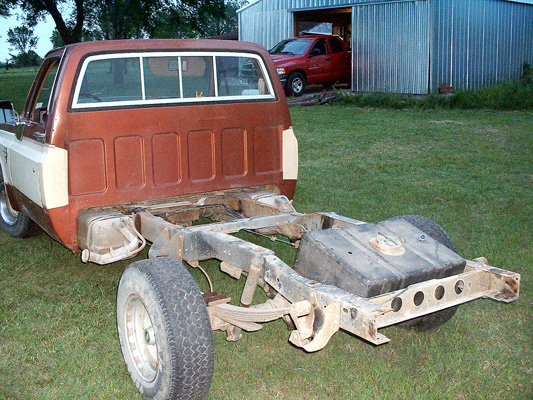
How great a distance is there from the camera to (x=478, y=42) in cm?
1950

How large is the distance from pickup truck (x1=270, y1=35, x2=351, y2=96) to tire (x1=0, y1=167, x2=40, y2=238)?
1288cm

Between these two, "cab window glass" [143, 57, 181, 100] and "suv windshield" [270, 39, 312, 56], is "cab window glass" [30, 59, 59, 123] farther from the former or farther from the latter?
"suv windshield" [270, 39, 312, 56]

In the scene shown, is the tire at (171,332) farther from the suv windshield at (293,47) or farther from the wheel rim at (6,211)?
the suv windshield at (293,47)

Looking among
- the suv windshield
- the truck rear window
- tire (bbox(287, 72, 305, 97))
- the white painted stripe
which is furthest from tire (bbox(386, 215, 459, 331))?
the suv windshield

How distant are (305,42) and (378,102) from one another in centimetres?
408

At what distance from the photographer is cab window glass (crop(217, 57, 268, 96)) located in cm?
542

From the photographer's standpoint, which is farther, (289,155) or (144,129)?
(289,155)

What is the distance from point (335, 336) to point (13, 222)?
378 centimetres

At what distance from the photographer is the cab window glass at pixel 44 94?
5.14 meters

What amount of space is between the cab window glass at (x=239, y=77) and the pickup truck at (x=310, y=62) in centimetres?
1322

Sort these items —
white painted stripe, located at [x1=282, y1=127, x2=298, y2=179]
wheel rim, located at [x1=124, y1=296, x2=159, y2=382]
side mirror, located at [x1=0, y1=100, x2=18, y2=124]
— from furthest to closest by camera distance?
side mirror, located at [x1=0, y1=100, x2=18, y2=124] < white painted stripe, located at [x1=282, y1=127, x2=298, y2=179] < wheel rim, located at [x1=124, y1=296, x2=159, y2=382]

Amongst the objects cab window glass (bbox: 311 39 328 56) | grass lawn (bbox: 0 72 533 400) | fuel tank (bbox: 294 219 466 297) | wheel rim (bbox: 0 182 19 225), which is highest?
cab window glass (bbox: 311 39 328 56)

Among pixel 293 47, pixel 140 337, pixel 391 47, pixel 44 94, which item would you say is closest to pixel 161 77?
pixel 44 94

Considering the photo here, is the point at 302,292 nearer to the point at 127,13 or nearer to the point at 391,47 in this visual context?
the point at 391,47
